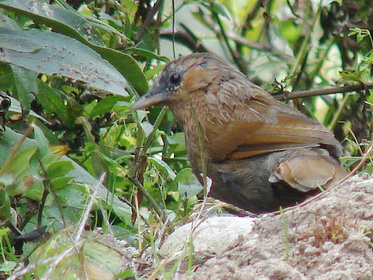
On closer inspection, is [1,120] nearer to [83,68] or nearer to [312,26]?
[83,68]

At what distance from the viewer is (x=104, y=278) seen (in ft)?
9.82

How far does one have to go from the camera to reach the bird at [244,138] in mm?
4453

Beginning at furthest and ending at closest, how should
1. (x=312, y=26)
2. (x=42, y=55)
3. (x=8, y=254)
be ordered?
1. (x=312, y=26)
2. (x=42, y=55)
3. (x=8, y=254)

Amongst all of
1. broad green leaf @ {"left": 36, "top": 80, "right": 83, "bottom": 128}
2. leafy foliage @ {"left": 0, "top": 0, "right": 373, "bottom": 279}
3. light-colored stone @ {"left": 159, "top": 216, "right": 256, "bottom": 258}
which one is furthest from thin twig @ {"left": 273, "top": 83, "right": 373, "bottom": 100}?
light-colored stone @ {"left": 159, "top": 216, "right": 256, "bottom": 258}

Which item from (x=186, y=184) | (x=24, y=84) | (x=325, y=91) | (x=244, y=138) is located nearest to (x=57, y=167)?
(x=24, y=84)

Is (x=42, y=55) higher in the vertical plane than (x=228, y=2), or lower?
higher

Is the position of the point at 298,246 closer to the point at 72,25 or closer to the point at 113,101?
the point at 72,25

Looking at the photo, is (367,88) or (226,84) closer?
(226,84)

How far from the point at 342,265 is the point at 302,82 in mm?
4079

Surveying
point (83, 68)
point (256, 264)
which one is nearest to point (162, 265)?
point (256, 264)

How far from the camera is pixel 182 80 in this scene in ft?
16.6

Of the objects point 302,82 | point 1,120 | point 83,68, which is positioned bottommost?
point 302,82

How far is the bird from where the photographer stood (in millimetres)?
4453

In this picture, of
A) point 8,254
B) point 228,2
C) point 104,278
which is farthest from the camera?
point 228,2
